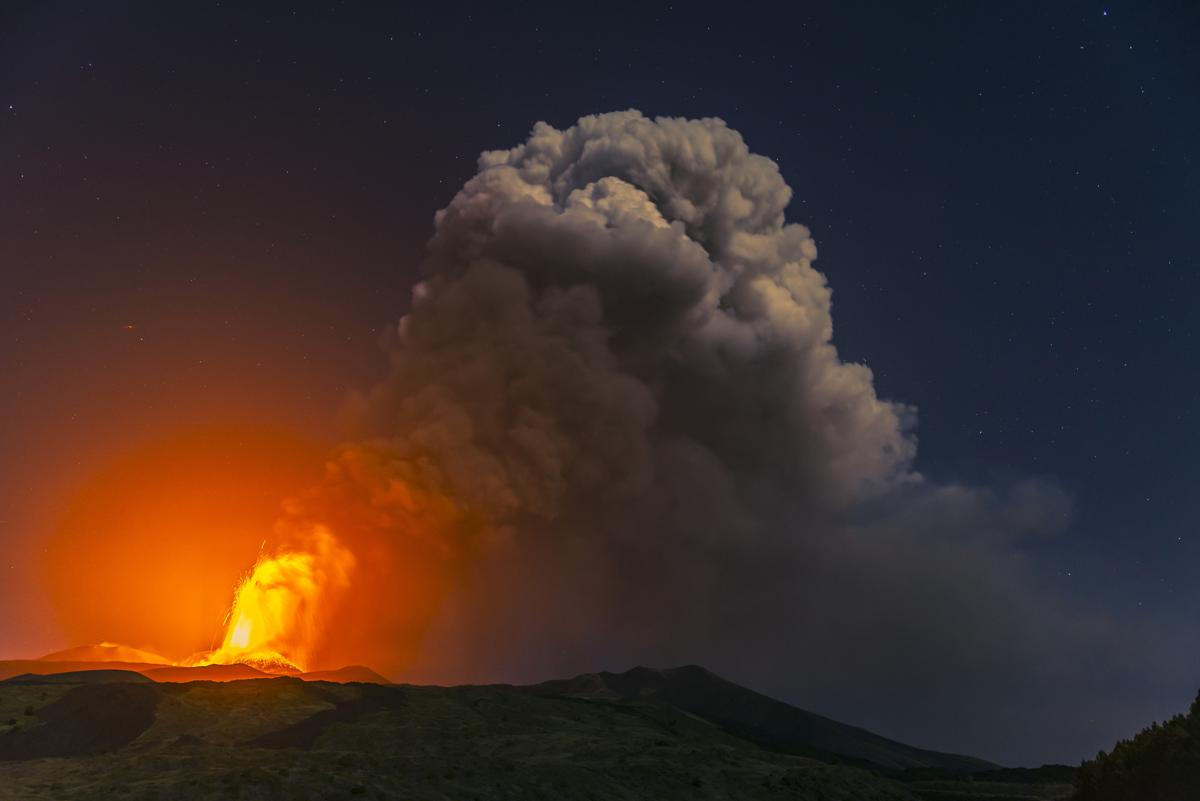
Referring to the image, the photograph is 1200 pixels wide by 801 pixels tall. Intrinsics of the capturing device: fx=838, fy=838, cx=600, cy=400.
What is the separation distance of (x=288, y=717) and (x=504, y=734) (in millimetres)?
15048

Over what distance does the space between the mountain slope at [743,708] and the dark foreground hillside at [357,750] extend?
7029 centimetres

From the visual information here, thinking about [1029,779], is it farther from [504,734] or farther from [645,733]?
[504,734]

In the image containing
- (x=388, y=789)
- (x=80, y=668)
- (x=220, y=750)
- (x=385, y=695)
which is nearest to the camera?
(x=388, y=789)

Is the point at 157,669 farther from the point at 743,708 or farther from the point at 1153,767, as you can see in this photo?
the point at 743,708

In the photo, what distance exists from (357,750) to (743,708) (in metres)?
124

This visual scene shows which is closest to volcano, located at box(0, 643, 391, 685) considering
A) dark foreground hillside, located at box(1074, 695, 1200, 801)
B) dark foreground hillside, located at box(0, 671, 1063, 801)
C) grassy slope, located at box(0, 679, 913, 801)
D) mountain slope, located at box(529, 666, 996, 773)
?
dark foreground hillside, located at box(0, 671, 1063, 801)

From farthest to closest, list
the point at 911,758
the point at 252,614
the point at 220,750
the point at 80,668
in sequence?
the point at 911,758
the point at 252,614
the point at 80,668
the point at 220,750

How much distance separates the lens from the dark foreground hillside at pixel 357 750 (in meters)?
37.9

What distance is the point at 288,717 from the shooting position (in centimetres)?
5794

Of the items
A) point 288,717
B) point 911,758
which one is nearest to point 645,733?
point 288,717

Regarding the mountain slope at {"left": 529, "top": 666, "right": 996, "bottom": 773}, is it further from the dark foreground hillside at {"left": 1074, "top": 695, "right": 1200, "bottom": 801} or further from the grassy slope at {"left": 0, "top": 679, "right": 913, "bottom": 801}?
the dark foreground hillside at {"left": 1074, "top": 695, "right": 1200, "bottom": 801}

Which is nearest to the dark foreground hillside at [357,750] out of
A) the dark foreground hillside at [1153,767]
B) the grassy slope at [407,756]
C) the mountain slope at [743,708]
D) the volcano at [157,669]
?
the grassy slope at [407,756]

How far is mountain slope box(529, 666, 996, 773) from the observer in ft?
463

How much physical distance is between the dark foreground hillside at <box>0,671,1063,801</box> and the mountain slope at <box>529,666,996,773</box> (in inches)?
2767
